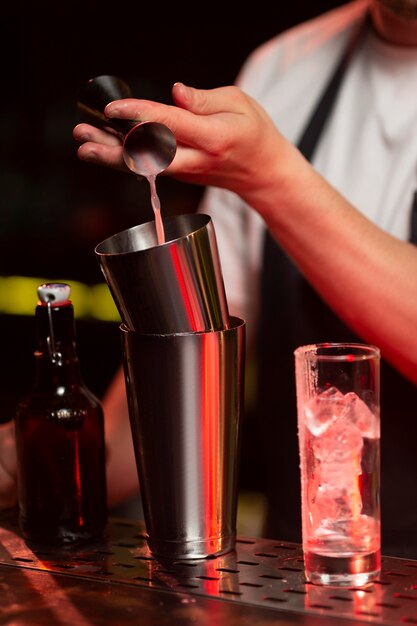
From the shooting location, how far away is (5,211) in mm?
3332

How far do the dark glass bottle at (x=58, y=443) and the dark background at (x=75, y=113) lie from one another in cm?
202

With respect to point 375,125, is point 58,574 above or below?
below

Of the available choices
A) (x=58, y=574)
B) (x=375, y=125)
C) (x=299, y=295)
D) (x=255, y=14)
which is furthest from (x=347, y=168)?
(x=255, y=14)

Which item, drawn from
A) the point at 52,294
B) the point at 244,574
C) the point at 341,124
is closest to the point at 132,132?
the point at 52,294

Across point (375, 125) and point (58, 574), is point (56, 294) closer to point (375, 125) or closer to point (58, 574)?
point (58, 574)

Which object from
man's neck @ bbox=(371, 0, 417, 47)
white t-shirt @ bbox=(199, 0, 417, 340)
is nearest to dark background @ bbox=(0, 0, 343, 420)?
white t-shirt @ bbox=(199, 0, 417, 340)

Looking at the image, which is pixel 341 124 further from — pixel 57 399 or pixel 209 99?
pixel 57 399

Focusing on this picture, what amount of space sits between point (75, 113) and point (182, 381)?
235cm

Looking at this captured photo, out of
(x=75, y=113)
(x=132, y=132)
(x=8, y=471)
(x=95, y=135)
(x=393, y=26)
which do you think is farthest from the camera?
(x=75, y=113)

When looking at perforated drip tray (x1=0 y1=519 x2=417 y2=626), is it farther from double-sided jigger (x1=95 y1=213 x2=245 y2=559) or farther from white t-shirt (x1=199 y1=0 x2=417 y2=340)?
white t-shirt (x1=199 y1=0 x2=417 y2=340)

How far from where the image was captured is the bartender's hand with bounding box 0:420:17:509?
4.20 ft

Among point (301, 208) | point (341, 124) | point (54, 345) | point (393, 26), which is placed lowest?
point (54, 345)

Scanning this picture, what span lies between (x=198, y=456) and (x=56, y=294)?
0.78 ft

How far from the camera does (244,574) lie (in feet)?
3.34
